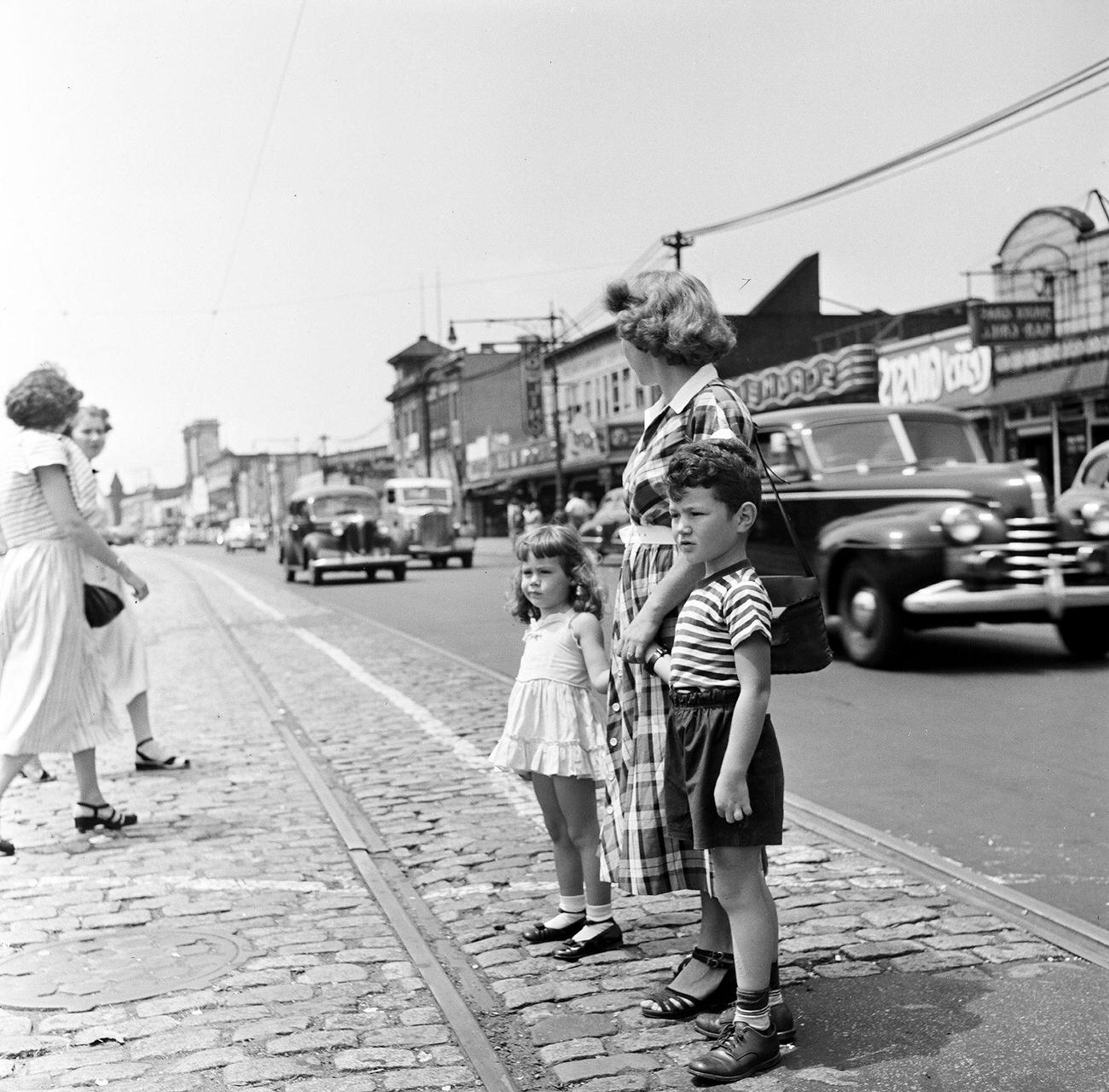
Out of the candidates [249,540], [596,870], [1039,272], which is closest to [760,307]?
[1039,272]

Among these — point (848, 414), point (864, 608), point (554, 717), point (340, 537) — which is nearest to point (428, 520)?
point (340, 537)

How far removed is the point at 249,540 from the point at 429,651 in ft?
207

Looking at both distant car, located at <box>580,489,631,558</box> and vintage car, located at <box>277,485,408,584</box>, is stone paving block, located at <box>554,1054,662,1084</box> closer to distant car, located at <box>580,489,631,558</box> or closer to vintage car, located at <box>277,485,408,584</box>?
distant car, located at <box>580,489,631,558</box>

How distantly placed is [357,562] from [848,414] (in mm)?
17288

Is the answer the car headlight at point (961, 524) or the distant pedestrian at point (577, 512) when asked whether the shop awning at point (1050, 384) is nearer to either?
the distant pedestrian at point (577, 512)

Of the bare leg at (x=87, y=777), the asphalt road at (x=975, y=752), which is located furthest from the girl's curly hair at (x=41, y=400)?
the asphalt road at (x=975, y=752)

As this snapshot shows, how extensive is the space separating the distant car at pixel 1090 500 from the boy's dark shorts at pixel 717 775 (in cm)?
798

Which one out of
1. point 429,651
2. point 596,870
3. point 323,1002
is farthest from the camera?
point 429,651

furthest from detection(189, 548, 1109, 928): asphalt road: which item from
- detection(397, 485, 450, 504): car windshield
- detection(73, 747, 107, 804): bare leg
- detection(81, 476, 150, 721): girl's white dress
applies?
detection(397, 485, 450, 504): car windshield

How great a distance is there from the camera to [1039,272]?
25438 millimetres

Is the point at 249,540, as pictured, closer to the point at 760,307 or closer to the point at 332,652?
the point at 760,307

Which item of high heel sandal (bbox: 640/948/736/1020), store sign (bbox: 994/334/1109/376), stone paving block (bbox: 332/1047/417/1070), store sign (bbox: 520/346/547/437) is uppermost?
store sign (bbox: 520/346/547/437)

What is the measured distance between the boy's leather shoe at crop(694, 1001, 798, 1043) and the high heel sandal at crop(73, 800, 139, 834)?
3113 mm

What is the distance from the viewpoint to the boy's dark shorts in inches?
121
